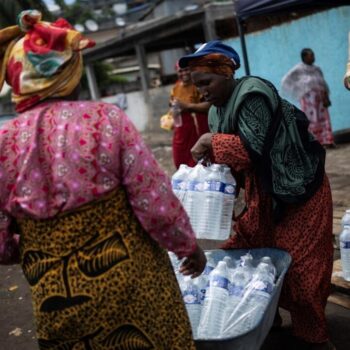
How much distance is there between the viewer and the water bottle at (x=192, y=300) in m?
2.47

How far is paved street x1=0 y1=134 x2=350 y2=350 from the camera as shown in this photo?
3.09 metres

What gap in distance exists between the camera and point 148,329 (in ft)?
5.78

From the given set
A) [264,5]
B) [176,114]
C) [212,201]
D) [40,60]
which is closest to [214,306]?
[212,201]

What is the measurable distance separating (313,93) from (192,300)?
691 cm

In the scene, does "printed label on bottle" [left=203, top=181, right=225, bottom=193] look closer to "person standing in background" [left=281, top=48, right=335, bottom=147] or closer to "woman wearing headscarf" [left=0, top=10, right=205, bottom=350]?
"woman wearing headscarf" [left=0, top=10, right=205, bottom=350]

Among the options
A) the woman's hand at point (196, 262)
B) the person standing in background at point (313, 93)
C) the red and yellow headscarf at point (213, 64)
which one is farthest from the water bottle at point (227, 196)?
the person standing in background at point (313, 93)

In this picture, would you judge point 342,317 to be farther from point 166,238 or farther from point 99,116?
point 99,116

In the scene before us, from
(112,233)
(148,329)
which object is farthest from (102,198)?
(148,329)

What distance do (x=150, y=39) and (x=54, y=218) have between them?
585 inches

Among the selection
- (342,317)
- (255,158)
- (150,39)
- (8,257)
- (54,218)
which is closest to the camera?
(54,218)

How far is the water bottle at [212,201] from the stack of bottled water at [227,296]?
0.65 ft

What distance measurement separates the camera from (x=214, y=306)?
2416mm

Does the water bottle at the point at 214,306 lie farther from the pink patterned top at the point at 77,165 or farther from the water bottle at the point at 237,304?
the pink patterned top at the point at 77,165

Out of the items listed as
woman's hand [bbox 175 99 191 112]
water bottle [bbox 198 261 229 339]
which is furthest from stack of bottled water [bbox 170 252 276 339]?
woman's hand [bbox 175 99 191 112]
